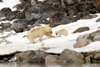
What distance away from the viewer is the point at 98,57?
46.0ft

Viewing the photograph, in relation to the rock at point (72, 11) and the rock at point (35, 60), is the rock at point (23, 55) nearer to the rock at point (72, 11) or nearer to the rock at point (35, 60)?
the rock at point (35, 60)

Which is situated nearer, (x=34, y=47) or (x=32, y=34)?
(x=34, y=47)

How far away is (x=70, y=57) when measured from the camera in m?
14.1

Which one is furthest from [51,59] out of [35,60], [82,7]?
[82,7]

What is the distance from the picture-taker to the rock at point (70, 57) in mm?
13998

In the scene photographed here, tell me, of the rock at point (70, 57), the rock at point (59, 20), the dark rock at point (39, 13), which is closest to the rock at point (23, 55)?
the rock at point (70, 57)

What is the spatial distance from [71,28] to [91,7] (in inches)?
695

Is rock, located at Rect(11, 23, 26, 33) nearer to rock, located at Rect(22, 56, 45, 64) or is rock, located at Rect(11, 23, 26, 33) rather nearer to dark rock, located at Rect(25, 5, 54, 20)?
dark rock, located at Rect(25, 5, 54, 20)

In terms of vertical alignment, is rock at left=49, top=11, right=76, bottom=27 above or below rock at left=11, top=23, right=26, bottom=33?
above

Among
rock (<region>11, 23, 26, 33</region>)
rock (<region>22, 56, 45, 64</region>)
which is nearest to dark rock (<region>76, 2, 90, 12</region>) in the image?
rock (<region>11, 23, 26, 33</region>)

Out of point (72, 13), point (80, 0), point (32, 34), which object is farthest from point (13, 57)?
point (80, 0)

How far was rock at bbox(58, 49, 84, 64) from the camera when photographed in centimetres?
1400

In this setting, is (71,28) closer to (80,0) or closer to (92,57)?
(92,57)

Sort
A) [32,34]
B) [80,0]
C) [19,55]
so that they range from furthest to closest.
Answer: [80,0], [32,34], [19,55]
